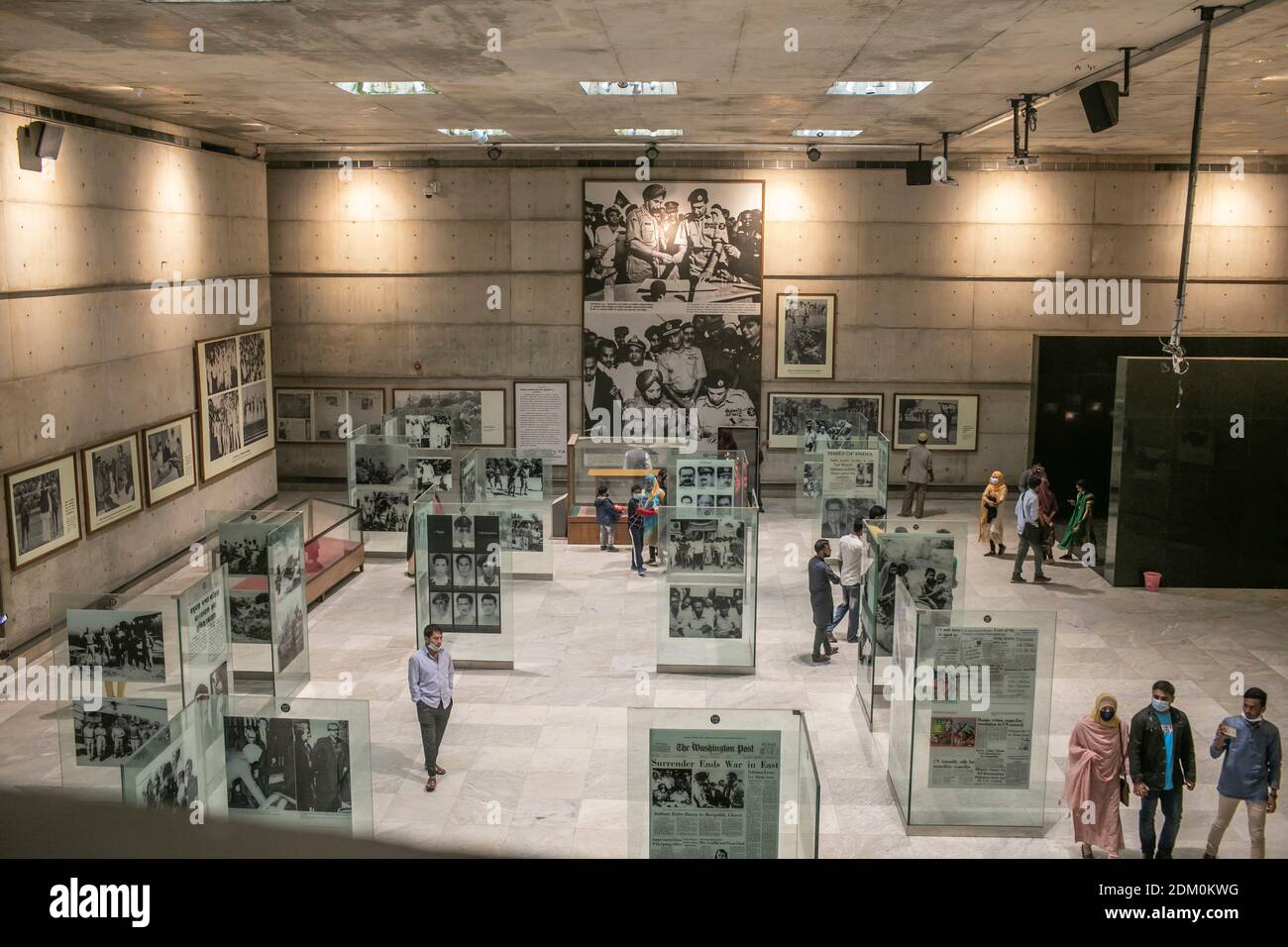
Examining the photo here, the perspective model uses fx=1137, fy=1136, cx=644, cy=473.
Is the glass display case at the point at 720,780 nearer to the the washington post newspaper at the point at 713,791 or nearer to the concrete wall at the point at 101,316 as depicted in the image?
→ the the washington post newspaper at the point at 713,791

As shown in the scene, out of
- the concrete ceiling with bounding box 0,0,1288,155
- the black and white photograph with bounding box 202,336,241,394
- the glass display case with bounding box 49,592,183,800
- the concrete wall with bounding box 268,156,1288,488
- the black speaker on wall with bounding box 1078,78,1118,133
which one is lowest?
the glass display case with bounding box 49,592,183,800

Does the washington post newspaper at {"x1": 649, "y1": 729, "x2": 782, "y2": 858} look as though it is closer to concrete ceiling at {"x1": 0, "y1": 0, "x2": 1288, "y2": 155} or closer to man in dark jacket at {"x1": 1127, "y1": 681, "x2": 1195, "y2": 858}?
man in dark jacket at {"x1": 1127, "y1": 681, "x2": 1195, "y2": 858}

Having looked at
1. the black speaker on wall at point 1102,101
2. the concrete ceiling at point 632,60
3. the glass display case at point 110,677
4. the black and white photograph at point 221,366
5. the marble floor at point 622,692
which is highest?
the concrete ceiling at point 632,60

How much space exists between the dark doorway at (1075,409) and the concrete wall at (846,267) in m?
0.90

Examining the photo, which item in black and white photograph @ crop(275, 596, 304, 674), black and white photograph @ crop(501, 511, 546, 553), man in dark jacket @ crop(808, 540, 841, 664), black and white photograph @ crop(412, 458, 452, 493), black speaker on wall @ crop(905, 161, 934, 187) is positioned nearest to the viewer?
black and white photograph @ crop(275, 596, 304, 674)

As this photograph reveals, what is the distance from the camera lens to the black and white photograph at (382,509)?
61.8ft

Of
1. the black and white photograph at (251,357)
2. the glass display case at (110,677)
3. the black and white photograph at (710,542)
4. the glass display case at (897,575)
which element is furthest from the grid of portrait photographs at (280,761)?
the black and white photograph at (251,357)

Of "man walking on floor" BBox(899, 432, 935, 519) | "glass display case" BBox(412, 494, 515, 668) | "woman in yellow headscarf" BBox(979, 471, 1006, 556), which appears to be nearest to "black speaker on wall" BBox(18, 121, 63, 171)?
"glass display case" BBox(412, 494, 515, 668)

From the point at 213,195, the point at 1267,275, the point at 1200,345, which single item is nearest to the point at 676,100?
the point at 213,195

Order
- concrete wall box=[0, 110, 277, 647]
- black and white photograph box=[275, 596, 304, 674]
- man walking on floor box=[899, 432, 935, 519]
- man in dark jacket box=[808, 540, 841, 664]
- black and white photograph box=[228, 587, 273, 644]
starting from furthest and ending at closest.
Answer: man walking on floor box=[899, 432, 935, 519]
concrete wall box=[0, 110, 277, 647]
man in dark jacket box=[808, 540, 841, 664]
black and white photograph box=[275, 596, 304, 674]
black and white photograph box=[228, 587, 273, 644]

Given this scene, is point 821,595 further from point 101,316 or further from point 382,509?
point 101,316

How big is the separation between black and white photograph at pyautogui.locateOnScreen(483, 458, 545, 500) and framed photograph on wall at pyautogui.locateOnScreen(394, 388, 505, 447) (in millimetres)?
5342

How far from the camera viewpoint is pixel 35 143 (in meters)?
13.7

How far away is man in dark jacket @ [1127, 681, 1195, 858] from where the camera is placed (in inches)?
335
